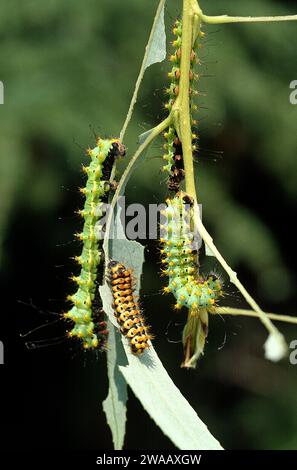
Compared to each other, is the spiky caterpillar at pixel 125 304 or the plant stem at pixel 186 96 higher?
the plant stem at pixel 186 96

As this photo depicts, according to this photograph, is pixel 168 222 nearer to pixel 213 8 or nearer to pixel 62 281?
pixel 213 8

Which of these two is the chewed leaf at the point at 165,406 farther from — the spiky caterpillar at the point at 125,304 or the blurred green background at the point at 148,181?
the blurred green background at the point at 148,181

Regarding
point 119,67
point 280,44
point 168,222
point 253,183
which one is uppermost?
point 280,44

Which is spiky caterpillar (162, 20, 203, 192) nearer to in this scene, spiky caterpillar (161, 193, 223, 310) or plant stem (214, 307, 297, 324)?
spiky caterpillar (161, 193, 223, 310)

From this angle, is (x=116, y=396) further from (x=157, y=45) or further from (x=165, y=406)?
(x=157, y=45)

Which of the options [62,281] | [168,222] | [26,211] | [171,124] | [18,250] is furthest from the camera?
[62,281]

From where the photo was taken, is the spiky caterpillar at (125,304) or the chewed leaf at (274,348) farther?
the spiky caterpillar at (125,304)

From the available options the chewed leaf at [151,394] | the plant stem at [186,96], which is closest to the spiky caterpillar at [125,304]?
the chewed leaf at [151,394]

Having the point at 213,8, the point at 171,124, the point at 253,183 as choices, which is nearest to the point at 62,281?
the point at 253,183
